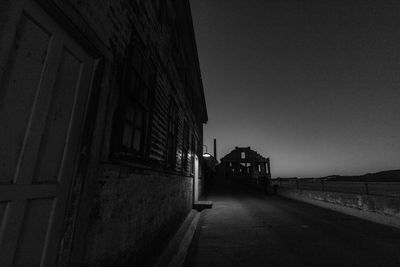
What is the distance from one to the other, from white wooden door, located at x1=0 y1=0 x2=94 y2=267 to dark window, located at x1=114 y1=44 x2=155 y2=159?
2.30 ft

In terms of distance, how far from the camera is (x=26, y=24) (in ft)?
5.13

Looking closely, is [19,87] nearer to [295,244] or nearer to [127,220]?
[127,220]

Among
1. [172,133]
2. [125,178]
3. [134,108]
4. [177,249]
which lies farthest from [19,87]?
[172,133]

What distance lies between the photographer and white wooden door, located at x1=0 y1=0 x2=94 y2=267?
144 centimetres

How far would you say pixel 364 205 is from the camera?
8547mm

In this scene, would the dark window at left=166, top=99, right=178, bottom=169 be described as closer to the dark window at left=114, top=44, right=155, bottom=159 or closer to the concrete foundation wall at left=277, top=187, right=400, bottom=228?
the dark window at left=114, top=44, right=155, bottom=159

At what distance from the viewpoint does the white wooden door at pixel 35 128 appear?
144 centimetres

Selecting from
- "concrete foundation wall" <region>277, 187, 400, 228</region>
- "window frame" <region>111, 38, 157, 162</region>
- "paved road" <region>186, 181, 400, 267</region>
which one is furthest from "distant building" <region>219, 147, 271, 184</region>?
"window frame" <region>111, 38, 157, 162</region>

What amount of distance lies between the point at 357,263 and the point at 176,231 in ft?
13.7

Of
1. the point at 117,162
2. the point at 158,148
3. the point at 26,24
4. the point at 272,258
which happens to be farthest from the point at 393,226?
the point at 26,24

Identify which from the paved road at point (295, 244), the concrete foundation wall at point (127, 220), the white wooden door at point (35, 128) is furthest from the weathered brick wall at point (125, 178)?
the paved road at point (295, 244)

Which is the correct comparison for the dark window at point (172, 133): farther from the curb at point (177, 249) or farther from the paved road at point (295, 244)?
the paved road at point (295, 244)

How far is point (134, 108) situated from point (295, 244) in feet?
16.0

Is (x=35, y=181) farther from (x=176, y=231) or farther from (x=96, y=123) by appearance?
(x=176, y=231)
